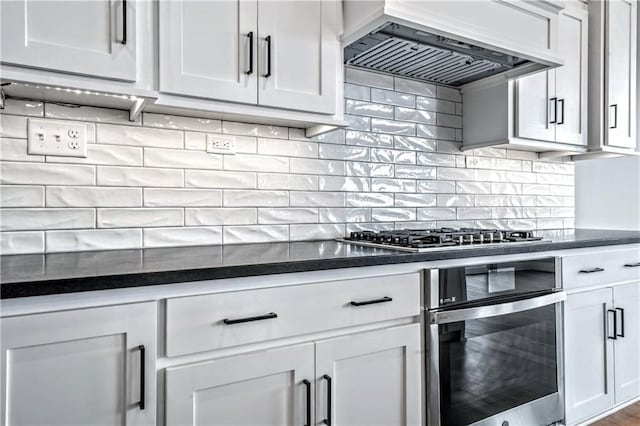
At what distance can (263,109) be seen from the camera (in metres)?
1.62

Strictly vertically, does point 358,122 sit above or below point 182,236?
above

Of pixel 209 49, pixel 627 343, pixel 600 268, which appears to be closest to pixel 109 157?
pixel 209 49

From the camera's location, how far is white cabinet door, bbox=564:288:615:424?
2.00 metres

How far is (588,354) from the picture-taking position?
2.08 m

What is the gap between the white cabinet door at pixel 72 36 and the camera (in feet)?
3.93

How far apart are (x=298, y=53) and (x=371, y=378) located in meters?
1.20

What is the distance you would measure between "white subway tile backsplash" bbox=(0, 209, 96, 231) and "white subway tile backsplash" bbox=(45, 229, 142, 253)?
0.09ft

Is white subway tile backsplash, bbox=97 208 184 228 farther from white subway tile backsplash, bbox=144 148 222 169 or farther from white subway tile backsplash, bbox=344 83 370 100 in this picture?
white subway tile backsplash, bbox=344 83 370 100

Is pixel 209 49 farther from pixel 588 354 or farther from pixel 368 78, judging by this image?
pixel 588 354

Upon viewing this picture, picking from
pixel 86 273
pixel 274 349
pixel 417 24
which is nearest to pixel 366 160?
pixel 417 24

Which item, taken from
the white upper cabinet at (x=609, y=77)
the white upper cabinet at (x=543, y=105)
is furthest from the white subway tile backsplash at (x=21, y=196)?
the white upper cabinet at (x=609, y=77)

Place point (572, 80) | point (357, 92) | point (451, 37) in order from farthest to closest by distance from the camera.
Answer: point (572, 80), point (357, 92), point (451, 37)

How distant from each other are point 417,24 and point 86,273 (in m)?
1.40

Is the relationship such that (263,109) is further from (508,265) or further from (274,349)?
(508,265)
